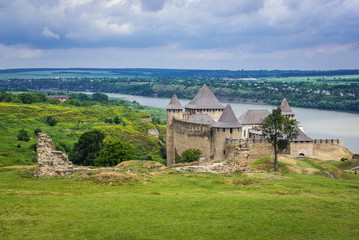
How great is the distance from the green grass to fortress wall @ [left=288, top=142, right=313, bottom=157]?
46.7 ft

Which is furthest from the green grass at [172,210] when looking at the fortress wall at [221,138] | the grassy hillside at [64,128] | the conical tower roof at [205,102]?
the conical tower roof at [205,102]

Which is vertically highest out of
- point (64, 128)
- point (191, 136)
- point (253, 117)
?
point (253, 117)

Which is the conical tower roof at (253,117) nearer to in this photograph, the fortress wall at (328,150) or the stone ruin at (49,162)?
the fortress wall at (328,150)

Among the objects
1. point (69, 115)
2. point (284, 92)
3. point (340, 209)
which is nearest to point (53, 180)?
point (340, 209)

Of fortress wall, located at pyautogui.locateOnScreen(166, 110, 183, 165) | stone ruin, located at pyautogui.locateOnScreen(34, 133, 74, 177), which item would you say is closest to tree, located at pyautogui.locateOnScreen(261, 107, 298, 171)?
stone ruin, located at pyautogui.locateOnScreen(34, 133, 74, 177)

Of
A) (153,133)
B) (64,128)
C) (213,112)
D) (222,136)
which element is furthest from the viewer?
(153,133)

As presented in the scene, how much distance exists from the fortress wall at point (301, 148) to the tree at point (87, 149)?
14.0 m

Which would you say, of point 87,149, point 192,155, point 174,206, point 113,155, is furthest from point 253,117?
point 174,206

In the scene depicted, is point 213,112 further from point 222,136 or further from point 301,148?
point 301,148

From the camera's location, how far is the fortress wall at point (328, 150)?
102 ft

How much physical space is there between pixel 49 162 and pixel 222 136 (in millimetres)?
14007

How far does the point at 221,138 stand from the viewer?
27.9m

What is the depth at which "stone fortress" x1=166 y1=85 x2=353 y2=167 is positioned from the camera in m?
27.7

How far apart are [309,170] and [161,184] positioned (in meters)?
9.51
